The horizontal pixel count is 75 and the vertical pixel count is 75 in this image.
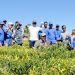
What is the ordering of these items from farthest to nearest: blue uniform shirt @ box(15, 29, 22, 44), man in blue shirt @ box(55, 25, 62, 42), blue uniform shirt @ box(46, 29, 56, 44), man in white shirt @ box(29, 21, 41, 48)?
man in blue shirt @ box(55, 25, 62, 42)
blue uniform shirt @ box(46, 29, 56, 44)
blue uniform shirt @ box(15, 29, 22, 44)
man in white shirt @ box(29, 21, 41, 48)

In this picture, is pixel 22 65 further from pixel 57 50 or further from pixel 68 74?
pixel 57 50

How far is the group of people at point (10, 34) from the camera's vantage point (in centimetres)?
2209

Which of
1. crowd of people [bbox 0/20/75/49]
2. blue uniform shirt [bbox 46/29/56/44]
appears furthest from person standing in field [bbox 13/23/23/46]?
blue uniform shirt [bbox 46/29/56/44]

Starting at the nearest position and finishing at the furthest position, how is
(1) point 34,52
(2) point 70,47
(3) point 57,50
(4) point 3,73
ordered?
(4) point 3,73, (1) point 34,52, (3) point 57,50, (2) point 70,47

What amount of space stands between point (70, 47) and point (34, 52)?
5.56m

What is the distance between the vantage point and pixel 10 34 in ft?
74.3

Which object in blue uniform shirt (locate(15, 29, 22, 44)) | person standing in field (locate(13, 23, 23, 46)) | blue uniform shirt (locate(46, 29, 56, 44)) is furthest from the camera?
blue uniform shirt (locate(46, 29, 56, 44))

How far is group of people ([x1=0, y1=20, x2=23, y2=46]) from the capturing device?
2209cm

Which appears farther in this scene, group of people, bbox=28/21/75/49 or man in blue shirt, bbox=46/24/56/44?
man in blue shirt, bbox=46/24/56/44

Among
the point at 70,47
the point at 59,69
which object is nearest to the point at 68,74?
the point at 59,69

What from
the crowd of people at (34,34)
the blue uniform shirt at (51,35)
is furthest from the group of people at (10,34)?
the blue uniform shirt at (51,35)

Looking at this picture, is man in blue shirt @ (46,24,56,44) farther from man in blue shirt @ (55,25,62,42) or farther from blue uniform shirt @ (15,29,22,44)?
blue uniform shirt @ (15,29,22,44)

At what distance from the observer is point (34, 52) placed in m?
16.8

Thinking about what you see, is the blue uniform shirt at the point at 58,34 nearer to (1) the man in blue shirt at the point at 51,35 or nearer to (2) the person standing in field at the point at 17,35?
(1) the man in blue shirt at the point at 51,35
